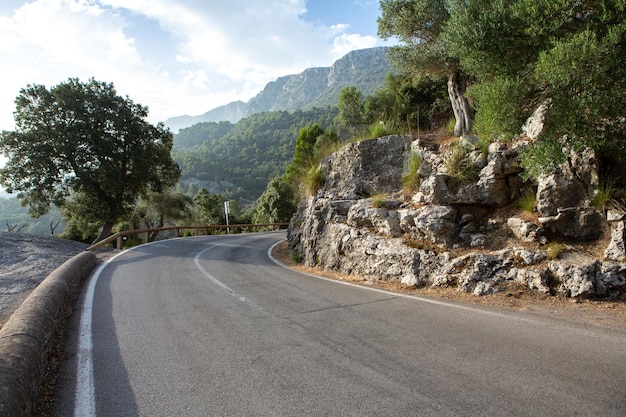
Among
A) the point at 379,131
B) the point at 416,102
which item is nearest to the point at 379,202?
the point at 379,131

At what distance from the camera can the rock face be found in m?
6.55

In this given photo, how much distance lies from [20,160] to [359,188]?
2396 cm

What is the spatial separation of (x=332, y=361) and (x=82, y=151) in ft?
88.1

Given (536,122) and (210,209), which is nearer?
(536,122)

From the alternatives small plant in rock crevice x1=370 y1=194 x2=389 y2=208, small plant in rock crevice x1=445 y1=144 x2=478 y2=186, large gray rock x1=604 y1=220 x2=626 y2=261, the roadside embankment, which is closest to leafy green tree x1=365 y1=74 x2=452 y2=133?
small plant in rock crevice x1=445 y1=144 x2=478 y2=186

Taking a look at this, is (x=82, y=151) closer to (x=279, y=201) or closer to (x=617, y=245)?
(x=279, y=201)

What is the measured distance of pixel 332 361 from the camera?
13.2 feet

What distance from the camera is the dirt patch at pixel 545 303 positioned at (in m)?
5.13

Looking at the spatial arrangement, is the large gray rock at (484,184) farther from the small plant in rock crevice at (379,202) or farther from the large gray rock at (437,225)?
the small plant in rock crevice at (379,202)

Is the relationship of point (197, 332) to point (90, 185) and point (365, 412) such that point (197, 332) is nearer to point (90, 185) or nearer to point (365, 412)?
point (365, 412)

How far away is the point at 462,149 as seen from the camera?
9.81 metres

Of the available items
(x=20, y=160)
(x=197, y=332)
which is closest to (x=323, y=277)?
(x=197, y=332)

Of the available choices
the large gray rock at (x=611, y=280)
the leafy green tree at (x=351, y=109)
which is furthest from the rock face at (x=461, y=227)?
the leafy green tree at (x=351, y=109)

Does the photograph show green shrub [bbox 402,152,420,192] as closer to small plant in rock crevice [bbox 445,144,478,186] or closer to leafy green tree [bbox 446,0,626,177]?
small plant in rock crevice [bbox 445,144,478,186]
